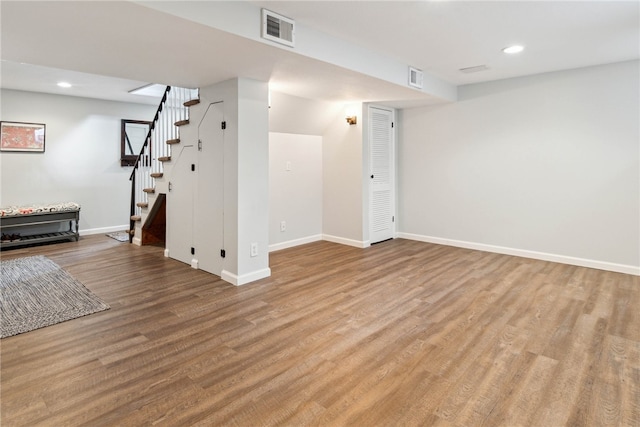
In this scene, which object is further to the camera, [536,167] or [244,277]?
[536,167]

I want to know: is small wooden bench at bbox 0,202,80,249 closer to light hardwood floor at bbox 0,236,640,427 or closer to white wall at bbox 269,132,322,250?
light hardwood floor at bbox 0,236,640,427

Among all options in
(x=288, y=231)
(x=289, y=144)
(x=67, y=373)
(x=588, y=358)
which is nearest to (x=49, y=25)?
(x=67, y=373)

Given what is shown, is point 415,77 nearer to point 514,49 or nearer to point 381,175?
point 514,49

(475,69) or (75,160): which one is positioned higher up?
(475,69)

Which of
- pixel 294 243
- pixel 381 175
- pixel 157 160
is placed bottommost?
pixel 294 243

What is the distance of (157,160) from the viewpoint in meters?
4.90

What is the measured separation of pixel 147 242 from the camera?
18.1 ft

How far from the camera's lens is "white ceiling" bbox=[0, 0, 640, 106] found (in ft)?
7.51

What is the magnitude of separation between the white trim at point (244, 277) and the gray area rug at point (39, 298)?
3.61 ft

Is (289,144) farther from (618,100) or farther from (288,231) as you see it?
(618,100)

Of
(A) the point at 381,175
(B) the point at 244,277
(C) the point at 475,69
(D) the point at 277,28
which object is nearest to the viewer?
(D) the point at 277,28

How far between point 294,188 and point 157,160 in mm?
1984

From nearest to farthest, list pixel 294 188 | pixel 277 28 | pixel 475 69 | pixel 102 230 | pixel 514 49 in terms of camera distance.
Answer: pixel 277 28 → pixel 514 49 → pixel 475 69 → pixel 294 188 → pixel 102 230

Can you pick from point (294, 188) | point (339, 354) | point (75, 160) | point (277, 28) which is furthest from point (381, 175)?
point (75, 160)
